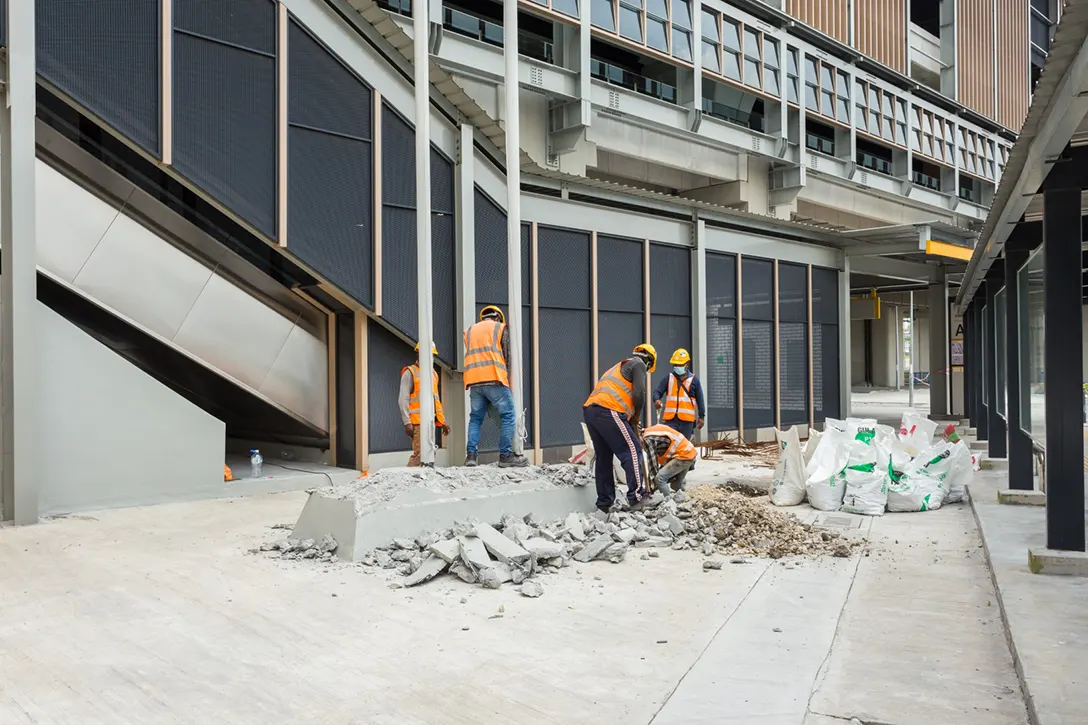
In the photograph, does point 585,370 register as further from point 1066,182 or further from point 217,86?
point 1066,182

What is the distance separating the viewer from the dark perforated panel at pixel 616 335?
1302 cm

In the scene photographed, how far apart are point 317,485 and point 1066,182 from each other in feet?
26.5

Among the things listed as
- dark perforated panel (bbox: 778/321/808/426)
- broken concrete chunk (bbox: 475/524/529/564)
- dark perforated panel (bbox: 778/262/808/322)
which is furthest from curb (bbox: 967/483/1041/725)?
dark perforated panel (bbox: 778/262/808/322)

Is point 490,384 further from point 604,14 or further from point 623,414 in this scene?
point 604,14

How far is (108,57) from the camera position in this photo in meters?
7.90

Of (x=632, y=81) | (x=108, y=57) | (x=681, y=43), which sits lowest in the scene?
(x=108, y=57)

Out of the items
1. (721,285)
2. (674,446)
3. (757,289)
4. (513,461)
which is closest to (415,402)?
(513,461)

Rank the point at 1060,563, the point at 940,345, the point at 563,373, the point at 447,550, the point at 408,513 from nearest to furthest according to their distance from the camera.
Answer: the point at 1060,563, the point at 447,550, the point at 408,513, the point at 563,373, the point at 940,345

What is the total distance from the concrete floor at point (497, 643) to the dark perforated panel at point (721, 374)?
8.28 meters

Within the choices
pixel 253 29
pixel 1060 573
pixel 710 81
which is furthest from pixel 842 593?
pixel 710 81

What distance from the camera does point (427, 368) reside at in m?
8.05

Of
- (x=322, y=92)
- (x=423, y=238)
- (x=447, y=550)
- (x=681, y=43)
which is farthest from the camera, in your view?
Result: (x=681, y=43)

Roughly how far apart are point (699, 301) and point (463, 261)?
5.31 m

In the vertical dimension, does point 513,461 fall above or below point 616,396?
below
